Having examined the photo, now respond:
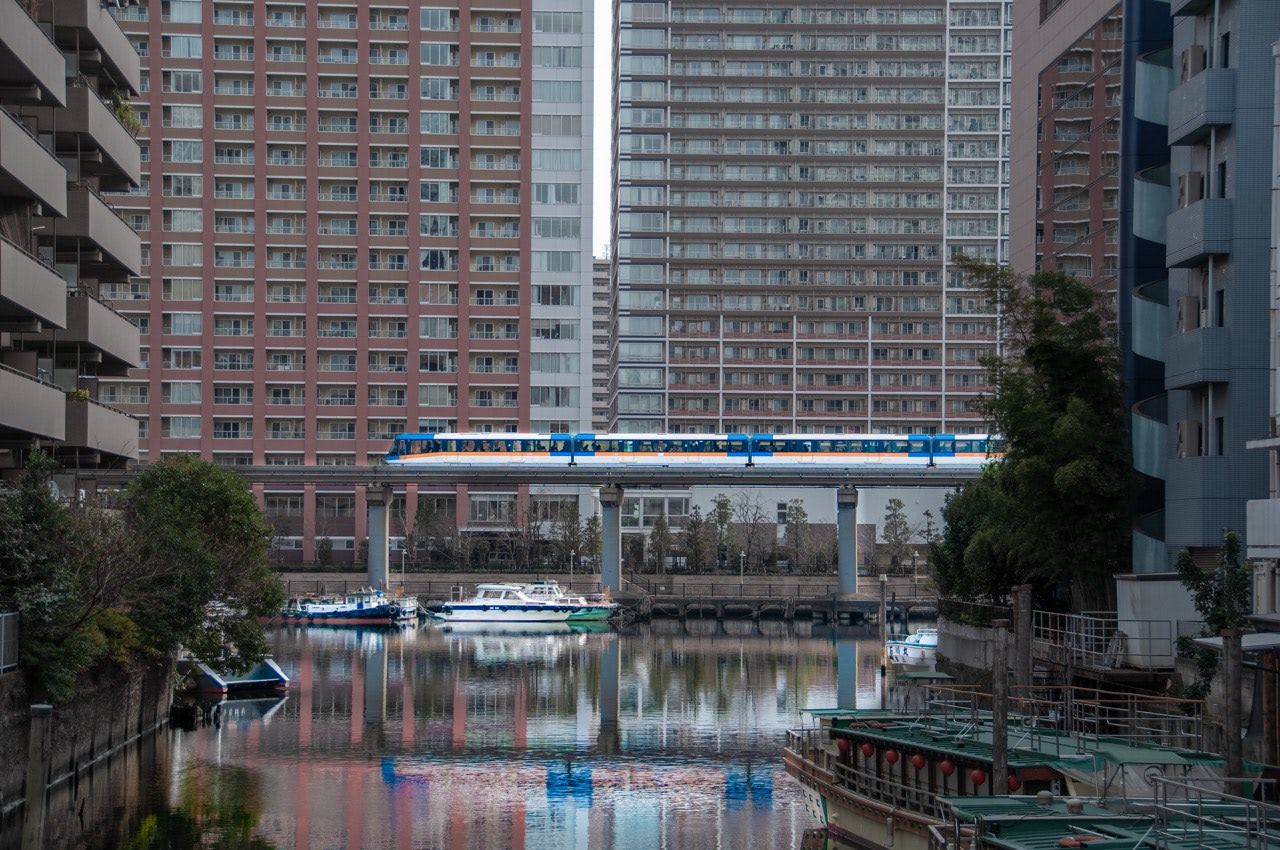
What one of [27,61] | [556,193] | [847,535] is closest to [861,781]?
[27,61]

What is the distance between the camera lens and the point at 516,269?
5531 inches

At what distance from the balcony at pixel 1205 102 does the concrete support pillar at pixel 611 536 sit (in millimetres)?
74239

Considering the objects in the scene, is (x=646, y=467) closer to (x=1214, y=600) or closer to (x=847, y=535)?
(x=847, y=535)

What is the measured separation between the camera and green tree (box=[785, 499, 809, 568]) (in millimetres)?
134500

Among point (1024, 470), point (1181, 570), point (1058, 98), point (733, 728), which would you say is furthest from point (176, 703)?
point (1058, 98)

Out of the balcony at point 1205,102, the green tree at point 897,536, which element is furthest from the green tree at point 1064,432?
the green tree at point 897,536

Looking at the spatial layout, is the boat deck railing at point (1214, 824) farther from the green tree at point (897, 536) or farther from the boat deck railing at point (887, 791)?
the green tree at point (897, 536)

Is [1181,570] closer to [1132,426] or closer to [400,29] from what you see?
[1132,426]

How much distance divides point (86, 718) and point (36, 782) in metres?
8.53

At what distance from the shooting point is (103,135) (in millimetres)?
47312

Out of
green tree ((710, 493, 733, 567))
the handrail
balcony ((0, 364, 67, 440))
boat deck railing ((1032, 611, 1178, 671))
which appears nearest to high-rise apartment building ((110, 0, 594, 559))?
green tree ((710, 493, 733, 567))

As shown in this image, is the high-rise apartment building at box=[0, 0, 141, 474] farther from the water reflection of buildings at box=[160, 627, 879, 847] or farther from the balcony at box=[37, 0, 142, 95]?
the water reflection of buildings at box=[160, 627, 879, 847]

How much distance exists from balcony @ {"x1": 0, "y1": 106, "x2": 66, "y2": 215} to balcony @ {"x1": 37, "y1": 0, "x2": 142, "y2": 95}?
19.8 ft

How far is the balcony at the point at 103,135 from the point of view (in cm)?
4522
